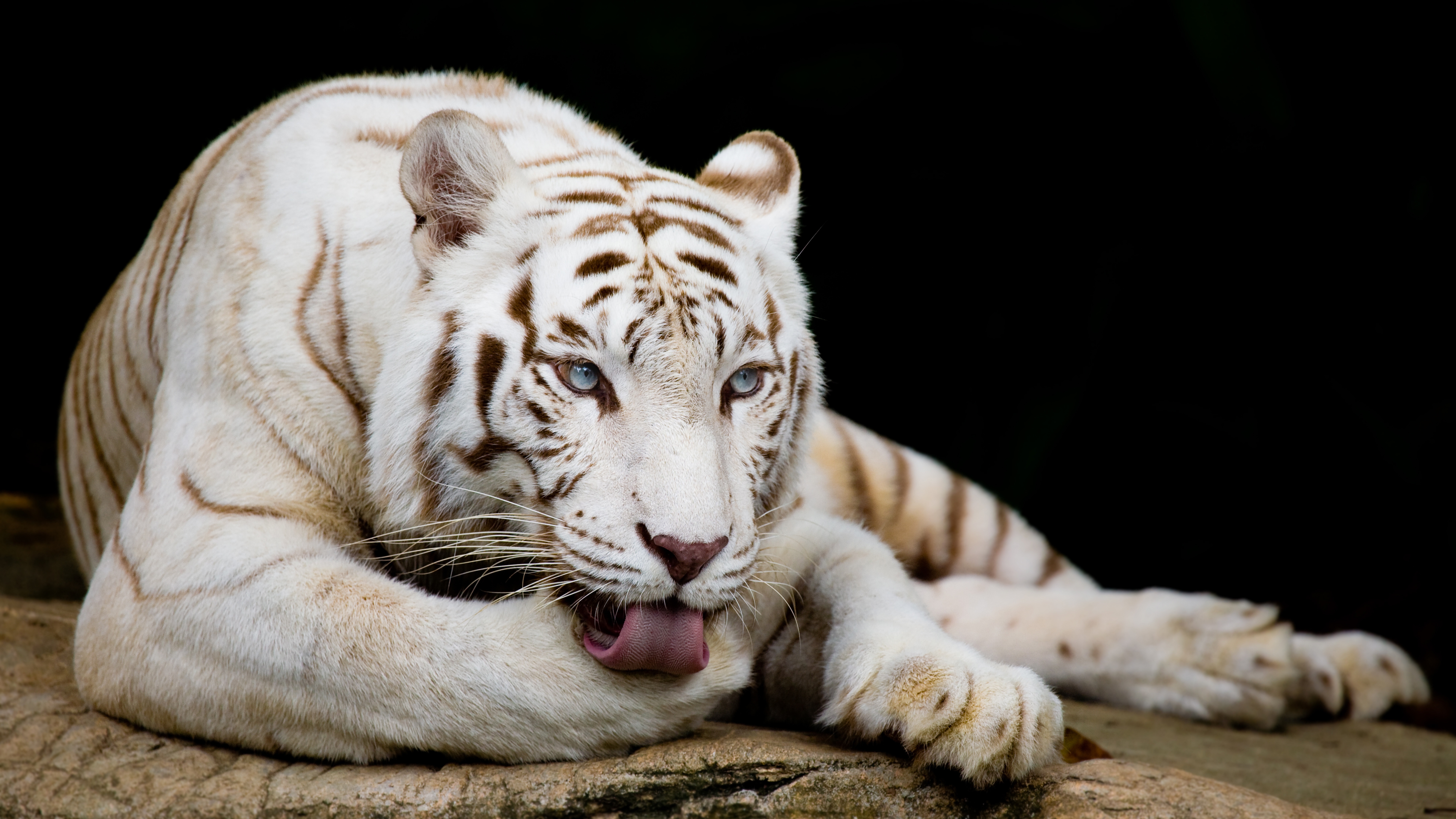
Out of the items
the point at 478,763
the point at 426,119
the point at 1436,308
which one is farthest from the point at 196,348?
the point at 1436,308

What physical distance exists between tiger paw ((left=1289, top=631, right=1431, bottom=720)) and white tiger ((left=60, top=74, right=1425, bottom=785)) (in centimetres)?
90

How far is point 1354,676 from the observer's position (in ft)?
6.95

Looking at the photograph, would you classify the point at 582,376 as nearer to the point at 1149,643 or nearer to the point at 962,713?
the point at 962,713

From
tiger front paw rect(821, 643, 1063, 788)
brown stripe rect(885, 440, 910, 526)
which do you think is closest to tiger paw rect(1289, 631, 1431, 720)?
brown stripe rect(885, 440, 910, 526)

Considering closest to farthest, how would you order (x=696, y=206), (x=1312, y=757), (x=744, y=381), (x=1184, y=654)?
(x=744, y=381) < (x=696, y=206) < (x=1312, y=757) < (x=1184, y=654)

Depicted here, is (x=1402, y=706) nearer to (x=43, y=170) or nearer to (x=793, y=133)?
(x=793, y=133)

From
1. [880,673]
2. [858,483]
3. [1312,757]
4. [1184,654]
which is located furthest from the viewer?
[858,483]

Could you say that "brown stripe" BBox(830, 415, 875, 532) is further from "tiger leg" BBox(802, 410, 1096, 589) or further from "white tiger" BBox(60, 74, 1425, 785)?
"white tiger" BBox(60, 74, 1425, 785)

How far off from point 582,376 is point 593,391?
21mm

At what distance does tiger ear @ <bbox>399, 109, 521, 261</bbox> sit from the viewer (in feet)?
4.44

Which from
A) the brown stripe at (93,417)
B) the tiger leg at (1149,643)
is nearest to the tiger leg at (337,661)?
the brown stripe at (93,417)

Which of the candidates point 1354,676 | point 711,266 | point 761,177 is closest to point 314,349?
point 711,266

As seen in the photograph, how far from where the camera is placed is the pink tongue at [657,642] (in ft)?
4.00

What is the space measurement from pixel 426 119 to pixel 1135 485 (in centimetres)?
260
